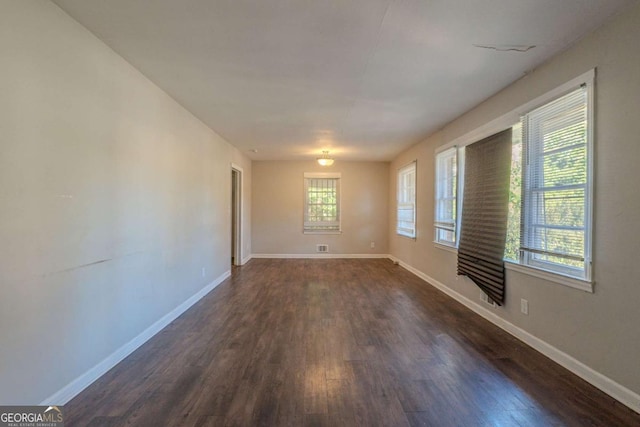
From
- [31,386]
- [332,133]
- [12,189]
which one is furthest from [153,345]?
[332,133]

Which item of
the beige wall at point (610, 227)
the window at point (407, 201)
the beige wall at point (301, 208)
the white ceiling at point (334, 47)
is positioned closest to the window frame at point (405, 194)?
the window at point (407, 201)

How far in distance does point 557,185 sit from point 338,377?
2399 mm

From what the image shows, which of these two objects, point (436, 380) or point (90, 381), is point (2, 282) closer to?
point (90, 381)

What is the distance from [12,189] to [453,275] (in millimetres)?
4595

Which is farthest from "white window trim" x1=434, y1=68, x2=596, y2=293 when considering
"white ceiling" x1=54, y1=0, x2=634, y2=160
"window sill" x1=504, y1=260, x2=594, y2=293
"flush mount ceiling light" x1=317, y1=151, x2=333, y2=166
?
"flush mount ceiling light" x1=317, y1=151, x2=333, y2=166

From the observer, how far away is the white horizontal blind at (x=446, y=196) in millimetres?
4359

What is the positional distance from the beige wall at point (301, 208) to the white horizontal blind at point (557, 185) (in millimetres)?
5118

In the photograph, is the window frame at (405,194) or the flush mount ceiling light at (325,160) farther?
the flush mount ceiling light at (325,160)

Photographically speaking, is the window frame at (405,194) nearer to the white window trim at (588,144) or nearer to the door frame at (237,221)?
the white window trim at (588,144)

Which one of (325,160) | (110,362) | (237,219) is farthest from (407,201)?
(110,362)

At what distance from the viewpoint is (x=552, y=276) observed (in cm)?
255

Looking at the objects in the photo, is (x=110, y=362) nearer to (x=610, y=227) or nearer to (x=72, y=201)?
(x=72, y=201)

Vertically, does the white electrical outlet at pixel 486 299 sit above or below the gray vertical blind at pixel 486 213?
below

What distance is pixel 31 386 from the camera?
1.70 metres
